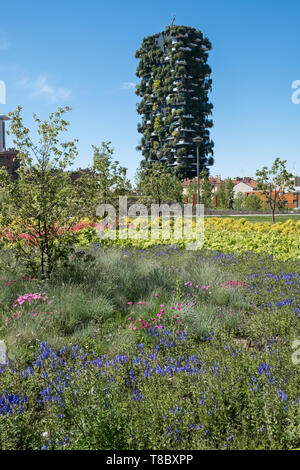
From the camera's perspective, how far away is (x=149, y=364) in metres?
3.27

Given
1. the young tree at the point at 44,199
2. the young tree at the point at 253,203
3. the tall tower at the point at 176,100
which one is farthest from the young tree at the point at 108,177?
the tall tower at the point at 176,100

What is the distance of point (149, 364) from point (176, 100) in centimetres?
6917

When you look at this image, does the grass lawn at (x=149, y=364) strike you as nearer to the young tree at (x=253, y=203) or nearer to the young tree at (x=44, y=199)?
the young tree at (x=44, y=199)

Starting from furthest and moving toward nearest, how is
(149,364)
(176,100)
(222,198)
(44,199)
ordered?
1. (176,100)
2. (222,198)
3. (44,199)
4. (149,364)

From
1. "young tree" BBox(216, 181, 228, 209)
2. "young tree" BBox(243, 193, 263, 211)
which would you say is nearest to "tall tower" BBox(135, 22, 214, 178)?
"young tree" BBox(216, 181, 228, 209)

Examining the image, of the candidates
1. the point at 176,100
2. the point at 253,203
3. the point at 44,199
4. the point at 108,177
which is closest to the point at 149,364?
the point at 44,199

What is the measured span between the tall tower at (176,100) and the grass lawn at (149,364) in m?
59.3

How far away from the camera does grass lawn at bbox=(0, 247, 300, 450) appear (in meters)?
2.35

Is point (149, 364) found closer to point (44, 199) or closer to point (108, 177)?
point (44, 199)

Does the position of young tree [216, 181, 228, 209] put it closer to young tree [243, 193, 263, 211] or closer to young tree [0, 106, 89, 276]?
young tree [243, 193, 263, 211]

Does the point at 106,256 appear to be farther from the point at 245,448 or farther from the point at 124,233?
the point at 245,448

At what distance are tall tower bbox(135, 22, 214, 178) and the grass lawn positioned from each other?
5935cm

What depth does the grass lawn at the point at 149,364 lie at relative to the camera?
235cm

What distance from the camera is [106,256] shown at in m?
7.61
